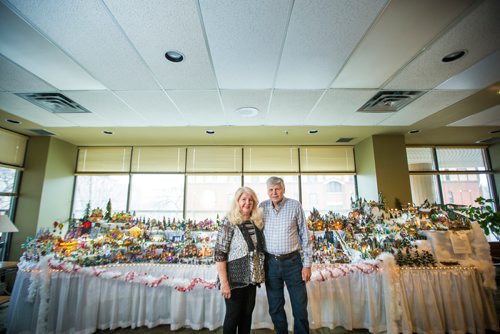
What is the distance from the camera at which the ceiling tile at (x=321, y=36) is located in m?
1.65

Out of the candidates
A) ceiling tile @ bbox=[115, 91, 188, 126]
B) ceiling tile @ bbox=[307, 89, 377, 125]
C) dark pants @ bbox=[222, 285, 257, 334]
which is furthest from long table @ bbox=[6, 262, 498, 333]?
ceiling tile @ bbox=[115, 91, 188, 126]

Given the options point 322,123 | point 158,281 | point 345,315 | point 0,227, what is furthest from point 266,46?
point 0,227

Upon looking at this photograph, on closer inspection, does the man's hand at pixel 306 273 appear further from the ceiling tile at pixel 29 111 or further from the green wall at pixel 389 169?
the ceiling tile at pixel 29 111

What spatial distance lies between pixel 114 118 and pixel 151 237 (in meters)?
2.14

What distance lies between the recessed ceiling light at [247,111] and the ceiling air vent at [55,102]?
2.42 metres

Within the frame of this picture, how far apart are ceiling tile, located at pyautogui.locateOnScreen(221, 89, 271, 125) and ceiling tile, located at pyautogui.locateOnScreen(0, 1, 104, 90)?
5.33 ft

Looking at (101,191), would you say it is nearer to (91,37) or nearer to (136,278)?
(136,278)

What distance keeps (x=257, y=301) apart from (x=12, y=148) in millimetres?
5773

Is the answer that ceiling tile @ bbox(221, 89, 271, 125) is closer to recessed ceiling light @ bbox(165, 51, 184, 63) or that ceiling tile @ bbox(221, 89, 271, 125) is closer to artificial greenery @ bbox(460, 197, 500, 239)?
recessed ceiling light @ bbox(165, 51, 184, 63)

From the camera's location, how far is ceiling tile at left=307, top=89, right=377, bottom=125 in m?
2.95

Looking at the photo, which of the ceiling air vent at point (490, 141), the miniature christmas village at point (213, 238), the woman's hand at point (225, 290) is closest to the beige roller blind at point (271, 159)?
the miniature christmas village at point (213, 238)

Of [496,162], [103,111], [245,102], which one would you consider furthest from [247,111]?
[496,162]

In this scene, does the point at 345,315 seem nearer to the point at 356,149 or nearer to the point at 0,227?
the point at 356,149

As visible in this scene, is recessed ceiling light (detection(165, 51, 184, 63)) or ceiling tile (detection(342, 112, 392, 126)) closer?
recessed ceiling light (detection(165, 51, 184, 63))
